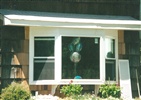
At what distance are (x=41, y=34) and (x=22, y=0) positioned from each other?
139cm

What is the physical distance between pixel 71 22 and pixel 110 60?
→ 199 centimetres

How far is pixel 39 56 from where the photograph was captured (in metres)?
11.2

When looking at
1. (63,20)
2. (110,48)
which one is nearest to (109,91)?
(110,48)

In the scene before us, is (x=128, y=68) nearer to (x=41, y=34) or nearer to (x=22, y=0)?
(x=41, y=34)

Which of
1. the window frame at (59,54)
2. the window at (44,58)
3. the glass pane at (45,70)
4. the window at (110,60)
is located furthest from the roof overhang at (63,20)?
the glass pane at (45,70)

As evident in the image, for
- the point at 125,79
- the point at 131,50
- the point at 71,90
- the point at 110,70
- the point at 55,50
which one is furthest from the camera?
the point at 131,50

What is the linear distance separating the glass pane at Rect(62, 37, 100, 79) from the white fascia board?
0.48 meters

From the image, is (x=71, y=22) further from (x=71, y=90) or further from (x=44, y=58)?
(x=71, y=90)

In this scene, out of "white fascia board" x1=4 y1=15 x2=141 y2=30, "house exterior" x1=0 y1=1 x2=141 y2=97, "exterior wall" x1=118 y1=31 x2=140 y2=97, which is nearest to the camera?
"white fascia board" x1=4 y1=15 x2=141 y2=30

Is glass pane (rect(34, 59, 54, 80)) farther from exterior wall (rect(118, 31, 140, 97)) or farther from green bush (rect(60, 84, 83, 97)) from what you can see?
exterior wall (rect(118, 31, 140, 97))

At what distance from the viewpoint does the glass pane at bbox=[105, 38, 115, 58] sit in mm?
11859

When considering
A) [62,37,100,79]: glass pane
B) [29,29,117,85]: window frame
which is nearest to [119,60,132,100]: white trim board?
[29,29,117,85]: window frame

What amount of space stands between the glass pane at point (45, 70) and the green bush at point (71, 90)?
53 cm

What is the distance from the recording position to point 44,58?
11.1 m
